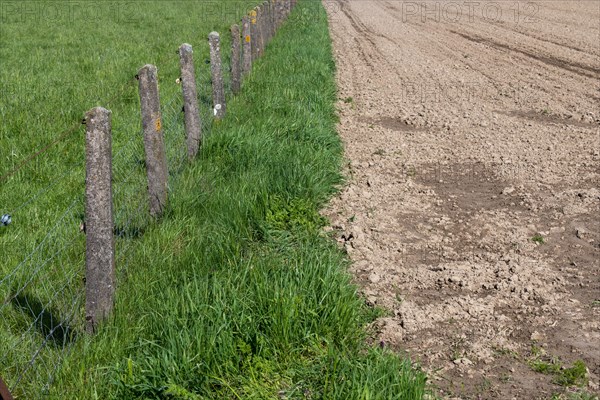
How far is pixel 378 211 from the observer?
695 centimetres

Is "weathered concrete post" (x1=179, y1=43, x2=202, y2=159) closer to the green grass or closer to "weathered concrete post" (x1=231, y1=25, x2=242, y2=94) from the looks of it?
the green grass

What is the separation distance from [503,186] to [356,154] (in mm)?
1868

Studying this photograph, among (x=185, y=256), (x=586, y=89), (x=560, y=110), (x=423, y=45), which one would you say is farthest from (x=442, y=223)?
(x=423, y=45)

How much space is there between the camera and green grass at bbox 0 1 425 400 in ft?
12.9

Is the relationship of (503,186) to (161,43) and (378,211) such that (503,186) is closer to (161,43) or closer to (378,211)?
(378,211)

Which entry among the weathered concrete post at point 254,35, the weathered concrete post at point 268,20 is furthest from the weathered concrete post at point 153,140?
the weathered concrete post at point 268,20

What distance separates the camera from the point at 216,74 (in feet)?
30.5

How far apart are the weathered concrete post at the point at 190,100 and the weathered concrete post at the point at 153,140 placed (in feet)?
4.76

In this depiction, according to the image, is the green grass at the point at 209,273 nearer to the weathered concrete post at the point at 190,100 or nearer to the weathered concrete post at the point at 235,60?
the weathered concrete post at the point at 190,100

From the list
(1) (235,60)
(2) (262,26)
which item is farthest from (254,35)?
(1) (235,60)

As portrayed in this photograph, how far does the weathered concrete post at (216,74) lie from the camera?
29.7 feet

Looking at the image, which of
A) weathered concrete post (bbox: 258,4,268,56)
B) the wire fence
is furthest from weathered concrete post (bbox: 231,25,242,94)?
weathered concrete post (bbox: 258,4,268,56)

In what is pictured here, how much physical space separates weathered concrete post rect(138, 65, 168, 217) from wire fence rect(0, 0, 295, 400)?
13cm

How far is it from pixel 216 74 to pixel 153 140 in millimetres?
3436
